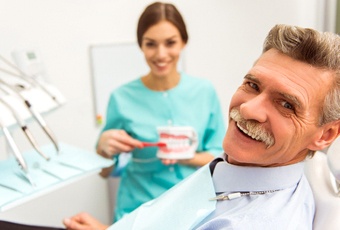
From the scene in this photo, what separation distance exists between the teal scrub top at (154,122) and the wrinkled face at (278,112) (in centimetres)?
61

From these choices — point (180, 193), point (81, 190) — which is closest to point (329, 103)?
point (180, 193)

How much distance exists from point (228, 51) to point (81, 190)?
1.23m

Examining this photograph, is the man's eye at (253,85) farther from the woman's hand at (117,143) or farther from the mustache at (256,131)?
the woman's hand at (117,143)

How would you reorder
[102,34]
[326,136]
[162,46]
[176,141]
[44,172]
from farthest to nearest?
[102,34], [162,46], [176,141], [44,172], [326,136]

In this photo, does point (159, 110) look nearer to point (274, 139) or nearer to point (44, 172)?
point (44, 172)

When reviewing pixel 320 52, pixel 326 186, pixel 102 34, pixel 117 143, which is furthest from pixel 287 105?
pixel 102 34

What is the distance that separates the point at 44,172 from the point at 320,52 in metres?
0.77

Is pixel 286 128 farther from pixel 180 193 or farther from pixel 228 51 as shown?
pixel 228 51

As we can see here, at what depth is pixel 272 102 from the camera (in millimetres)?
902

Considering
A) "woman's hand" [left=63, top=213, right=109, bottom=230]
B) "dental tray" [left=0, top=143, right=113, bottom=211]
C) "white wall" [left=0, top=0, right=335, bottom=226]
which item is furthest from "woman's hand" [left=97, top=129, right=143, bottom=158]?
"white wall" [left=0, top=0, right=335, bottom=226]

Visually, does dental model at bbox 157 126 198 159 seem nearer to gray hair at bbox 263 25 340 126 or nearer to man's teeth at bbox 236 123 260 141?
man's teeth at bbox 236 123 260 141

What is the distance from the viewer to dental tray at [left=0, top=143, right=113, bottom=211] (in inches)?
39.5

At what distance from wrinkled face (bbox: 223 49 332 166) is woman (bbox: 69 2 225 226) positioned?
54cm

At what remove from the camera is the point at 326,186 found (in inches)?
38.9
